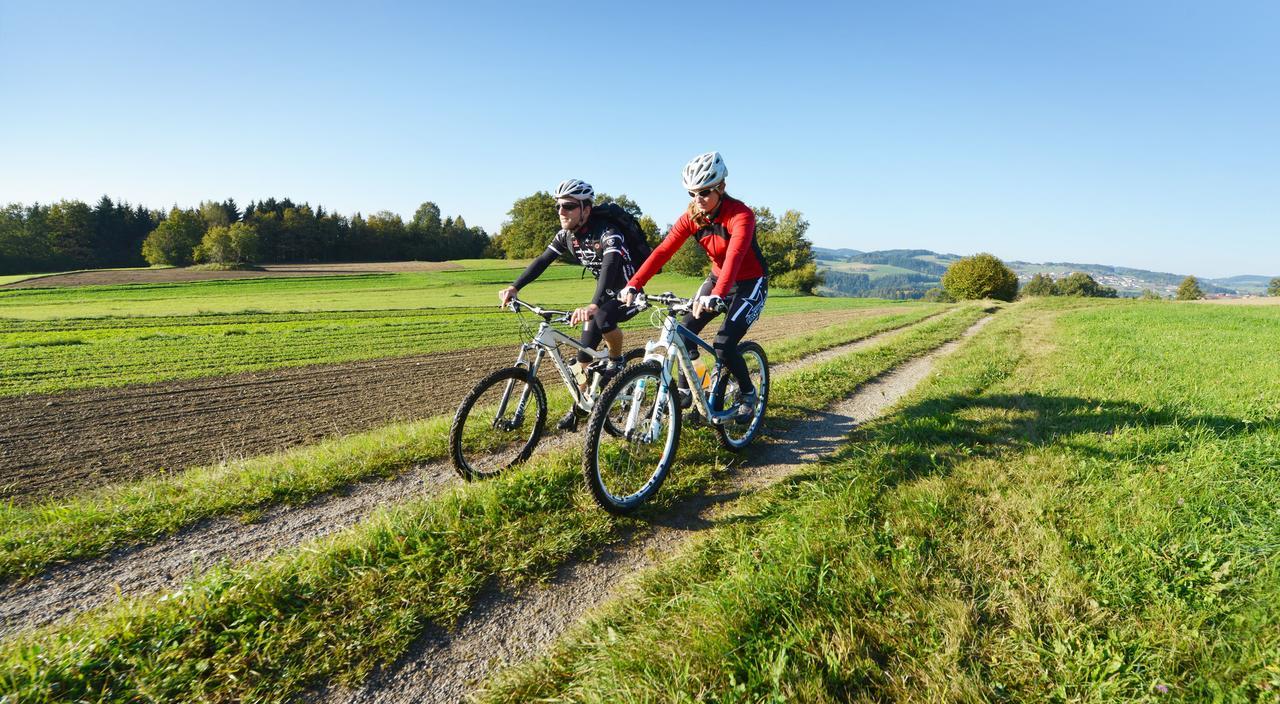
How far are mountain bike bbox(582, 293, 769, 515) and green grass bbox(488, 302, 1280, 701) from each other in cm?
80

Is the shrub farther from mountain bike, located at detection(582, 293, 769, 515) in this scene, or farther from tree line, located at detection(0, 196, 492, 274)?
tree line, located at detection(0, 196, 492, 274)

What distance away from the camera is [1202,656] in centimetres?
230

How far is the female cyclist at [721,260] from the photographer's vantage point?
4734mm

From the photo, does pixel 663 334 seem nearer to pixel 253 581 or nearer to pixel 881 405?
pixel 253 581

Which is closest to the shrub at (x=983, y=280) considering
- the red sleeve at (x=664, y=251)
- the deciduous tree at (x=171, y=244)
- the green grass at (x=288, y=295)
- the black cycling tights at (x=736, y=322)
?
the green grass at (x=288, y=295)

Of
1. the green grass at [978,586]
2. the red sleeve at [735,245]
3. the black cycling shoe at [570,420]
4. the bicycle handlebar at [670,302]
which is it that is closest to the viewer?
the green grass at [978,586]

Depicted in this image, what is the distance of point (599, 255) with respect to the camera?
566 cm

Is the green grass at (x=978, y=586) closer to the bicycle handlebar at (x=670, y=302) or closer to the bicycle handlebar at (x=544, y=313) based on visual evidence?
the bicycle handlebar at (x=670, y=302)

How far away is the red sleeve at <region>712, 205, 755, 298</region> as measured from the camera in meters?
4.71

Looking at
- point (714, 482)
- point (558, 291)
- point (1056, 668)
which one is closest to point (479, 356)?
point (714, 482)

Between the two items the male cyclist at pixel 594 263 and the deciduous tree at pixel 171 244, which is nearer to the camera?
the male cyclist at pixel 594 263

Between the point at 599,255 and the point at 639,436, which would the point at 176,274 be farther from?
the point at 639,436

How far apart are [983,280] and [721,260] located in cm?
6436

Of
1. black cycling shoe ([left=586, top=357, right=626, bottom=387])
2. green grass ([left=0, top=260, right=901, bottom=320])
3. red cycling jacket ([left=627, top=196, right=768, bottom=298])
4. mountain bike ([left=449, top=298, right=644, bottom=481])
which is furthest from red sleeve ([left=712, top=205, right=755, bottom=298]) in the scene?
green grass ([left=0, top=260, right=901, bottom=320])
